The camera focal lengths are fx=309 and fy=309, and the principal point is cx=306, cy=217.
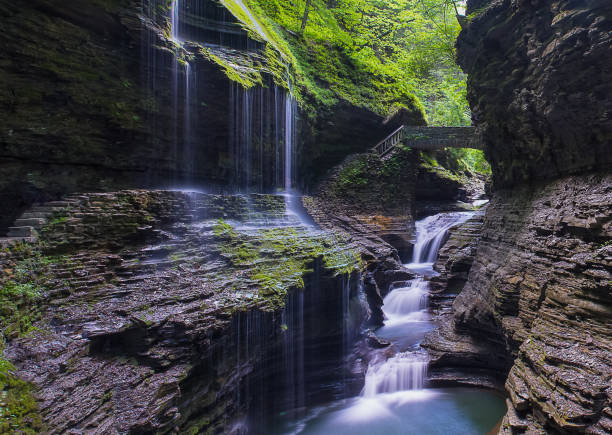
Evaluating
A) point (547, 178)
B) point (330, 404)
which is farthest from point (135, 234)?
point (547, 178)

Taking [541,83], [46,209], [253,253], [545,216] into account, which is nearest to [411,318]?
[545,216]

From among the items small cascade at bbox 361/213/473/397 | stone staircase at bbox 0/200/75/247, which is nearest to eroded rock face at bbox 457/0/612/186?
small cascade at bbox 361/213/473/397

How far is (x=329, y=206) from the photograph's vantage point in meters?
16.1

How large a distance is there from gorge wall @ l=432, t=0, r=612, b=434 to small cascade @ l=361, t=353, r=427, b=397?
122 centimetres

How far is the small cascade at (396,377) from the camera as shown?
7.75 m

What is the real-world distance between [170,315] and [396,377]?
5.82 m

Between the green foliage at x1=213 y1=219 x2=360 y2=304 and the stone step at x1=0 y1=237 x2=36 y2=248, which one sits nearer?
the stone step at x1=0 y1=237 x2=36 y2=248

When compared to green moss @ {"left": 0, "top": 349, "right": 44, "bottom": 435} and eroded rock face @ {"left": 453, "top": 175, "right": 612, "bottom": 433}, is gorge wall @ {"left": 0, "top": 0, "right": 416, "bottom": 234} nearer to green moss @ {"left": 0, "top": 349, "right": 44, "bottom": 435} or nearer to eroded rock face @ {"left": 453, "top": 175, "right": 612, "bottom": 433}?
green moss @ {"left": 0, "top": 349, "right": 44, "bottom": 435}

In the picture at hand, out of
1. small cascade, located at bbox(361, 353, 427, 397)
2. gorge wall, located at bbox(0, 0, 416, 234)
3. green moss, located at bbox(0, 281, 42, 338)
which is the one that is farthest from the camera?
gorge wall, located at bbox(0, 0, 416, 234)

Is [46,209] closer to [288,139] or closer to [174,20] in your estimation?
[174,20]

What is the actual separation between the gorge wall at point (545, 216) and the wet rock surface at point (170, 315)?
3933mm

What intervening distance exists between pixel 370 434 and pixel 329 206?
1095 cm

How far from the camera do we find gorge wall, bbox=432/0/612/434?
14.6 feet

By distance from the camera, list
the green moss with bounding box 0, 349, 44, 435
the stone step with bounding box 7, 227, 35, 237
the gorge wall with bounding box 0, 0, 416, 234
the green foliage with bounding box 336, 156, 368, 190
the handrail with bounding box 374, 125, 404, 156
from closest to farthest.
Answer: the green moss with bounding box 0, 349, 44, 435
the stone step with bounding box 7, 227, 35, 237
the gorge wall with bounding box 0, 0, 416, 234
the green foliage with bounding box 336, 156, 368, 190
the handrail with bounding box 374, 125, 404, 156
